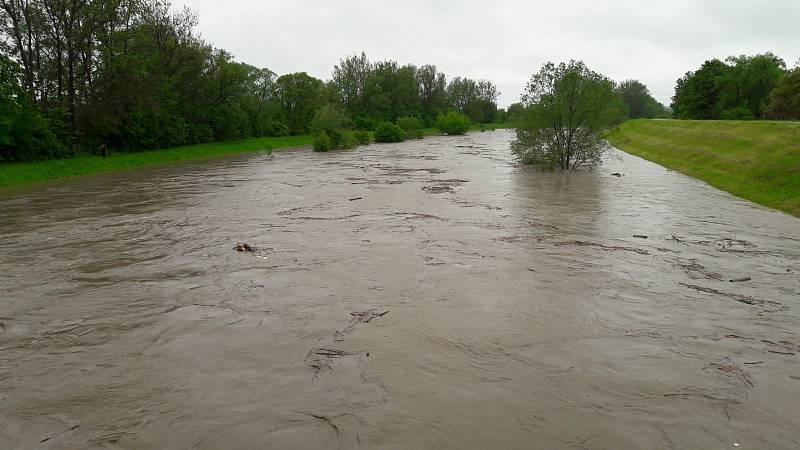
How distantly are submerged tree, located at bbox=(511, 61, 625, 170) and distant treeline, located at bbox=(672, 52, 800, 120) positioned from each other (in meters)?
41.9

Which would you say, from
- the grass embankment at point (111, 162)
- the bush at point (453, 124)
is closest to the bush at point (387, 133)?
the grass embankment at point (111, 162)

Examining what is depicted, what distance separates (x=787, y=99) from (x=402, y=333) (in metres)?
67.6

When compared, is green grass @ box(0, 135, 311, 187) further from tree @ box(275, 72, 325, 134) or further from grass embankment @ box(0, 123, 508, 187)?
tree @ box(275, 72, 325, 134)

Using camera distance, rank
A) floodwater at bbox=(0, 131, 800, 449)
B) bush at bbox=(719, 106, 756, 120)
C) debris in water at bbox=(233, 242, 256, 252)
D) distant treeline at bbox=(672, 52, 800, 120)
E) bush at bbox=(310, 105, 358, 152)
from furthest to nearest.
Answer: distant treeline at bbox=(672, 52, 800, 120)
bush at bbox=(719, 106, 756, 120)
bush at bbox=(310, 105, 358, 152)
debris in water at bbox=(233, 242, 256, 252)
floodwater at bbox=(0, 131, 800, 449)

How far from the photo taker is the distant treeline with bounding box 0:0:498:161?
115ft

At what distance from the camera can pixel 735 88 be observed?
7406 centimetres

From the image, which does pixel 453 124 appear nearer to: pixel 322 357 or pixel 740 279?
pixel 740 279

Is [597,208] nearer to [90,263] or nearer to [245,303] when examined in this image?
[245,303]

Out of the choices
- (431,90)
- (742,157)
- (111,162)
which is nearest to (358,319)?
(742,157)

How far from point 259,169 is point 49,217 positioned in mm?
20526

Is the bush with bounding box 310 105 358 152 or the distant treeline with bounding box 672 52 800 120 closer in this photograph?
the bush with bounding box 310 105 358 152

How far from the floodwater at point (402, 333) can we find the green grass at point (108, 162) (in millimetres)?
15377

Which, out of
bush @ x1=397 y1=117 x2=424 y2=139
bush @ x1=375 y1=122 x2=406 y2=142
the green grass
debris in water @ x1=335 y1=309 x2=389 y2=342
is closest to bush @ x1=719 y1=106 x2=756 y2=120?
bush @ x1=397 y1=117 x2=424 y2=139

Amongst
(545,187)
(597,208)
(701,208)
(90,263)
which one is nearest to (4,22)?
(90,263)
